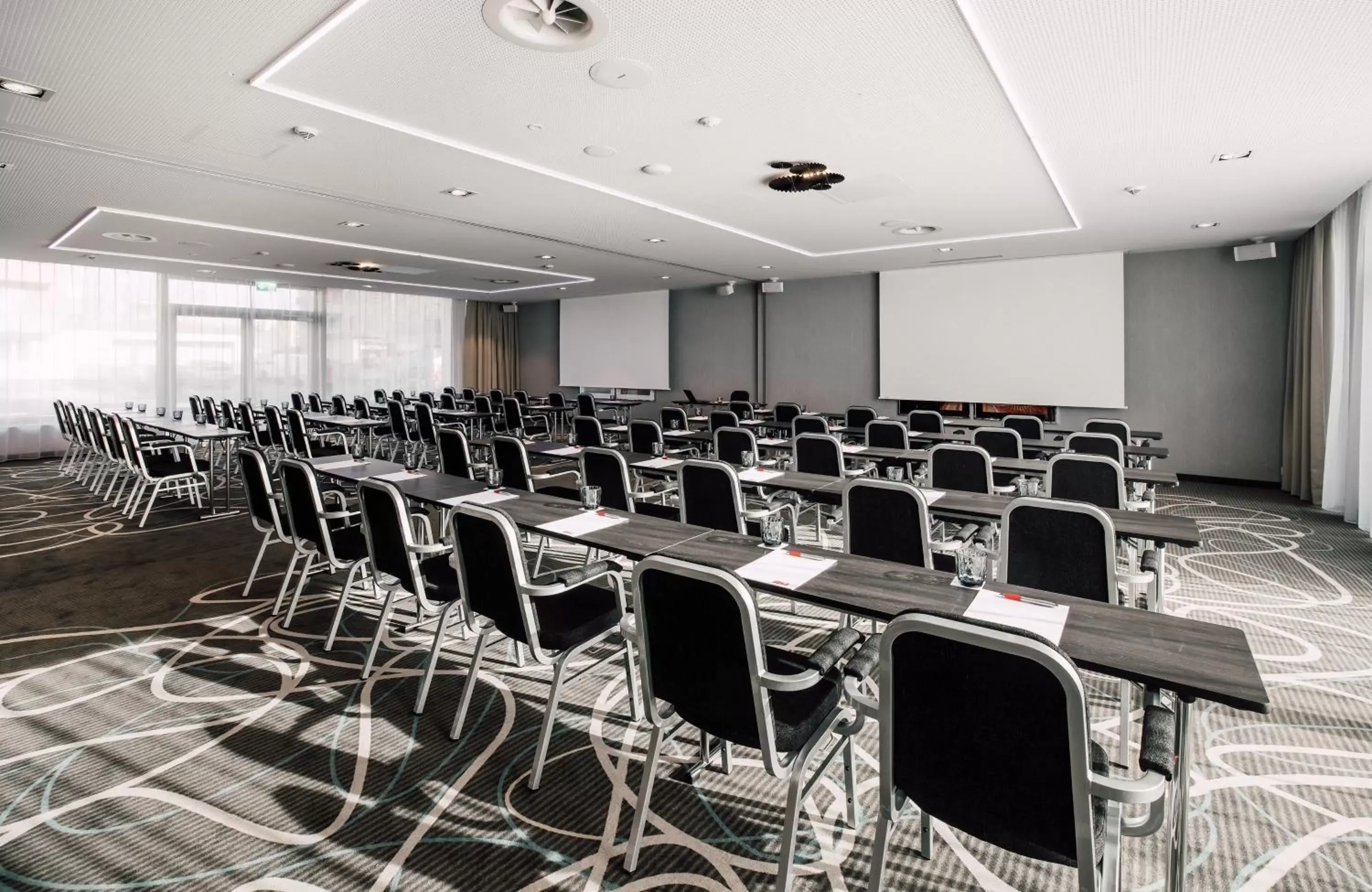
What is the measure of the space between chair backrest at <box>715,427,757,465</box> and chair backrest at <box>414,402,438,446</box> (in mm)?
4493

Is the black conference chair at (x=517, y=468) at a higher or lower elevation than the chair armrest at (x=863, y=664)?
higher

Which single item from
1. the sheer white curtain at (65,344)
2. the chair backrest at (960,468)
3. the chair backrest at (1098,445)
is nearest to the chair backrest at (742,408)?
the chair backrest at (1098,445)

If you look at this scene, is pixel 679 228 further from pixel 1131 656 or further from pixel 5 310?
pixel 5 310

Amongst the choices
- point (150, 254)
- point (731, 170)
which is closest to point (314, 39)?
point (731, 170)

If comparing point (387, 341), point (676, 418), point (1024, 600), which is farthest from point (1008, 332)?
point (387, 341)

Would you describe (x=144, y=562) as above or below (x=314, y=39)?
below

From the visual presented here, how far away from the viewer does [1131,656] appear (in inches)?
67.9

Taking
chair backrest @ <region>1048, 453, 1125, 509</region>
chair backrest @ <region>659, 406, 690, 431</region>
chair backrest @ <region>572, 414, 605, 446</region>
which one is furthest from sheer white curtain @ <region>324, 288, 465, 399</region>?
chair backrest @ <region>1048, 453, 1125, 509</region>

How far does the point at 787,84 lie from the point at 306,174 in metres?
4.14

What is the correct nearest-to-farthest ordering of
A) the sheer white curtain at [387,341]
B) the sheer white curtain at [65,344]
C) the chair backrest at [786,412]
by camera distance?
the chair backrest at [786,412], the sheer white curtain at [65,344], the sheer white curtain at [387,341]

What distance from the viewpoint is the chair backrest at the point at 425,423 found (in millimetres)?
9383

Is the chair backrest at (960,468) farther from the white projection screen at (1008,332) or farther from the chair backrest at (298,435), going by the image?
the chair backrest at (298,435)

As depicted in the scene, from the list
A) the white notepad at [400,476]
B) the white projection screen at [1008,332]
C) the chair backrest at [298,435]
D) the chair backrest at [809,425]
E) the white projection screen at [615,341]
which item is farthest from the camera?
the white projection screen at [615,341]

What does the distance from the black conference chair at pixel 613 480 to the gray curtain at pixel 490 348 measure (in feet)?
42.0
